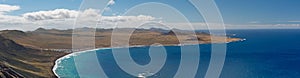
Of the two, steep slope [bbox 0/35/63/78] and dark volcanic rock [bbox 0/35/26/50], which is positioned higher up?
dark volcanic rock [bbox 0/35/26/50]

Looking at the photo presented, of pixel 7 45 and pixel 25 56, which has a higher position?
pixel 7 45

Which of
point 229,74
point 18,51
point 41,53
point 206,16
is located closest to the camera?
point 206,16

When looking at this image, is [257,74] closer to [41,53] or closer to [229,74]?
[229,74]

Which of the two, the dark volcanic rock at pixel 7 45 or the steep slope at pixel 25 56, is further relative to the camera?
the dark volcanic rock at pixel 7 45

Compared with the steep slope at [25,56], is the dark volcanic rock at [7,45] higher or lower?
higher

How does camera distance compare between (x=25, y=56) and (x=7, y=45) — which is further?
(x=7, y=45)

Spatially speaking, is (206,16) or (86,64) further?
(86,64)

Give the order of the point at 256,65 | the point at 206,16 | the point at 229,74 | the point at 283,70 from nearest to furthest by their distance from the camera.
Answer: the point at 206,16
the point at 229,74
the point at 283,70
the point at 256,65

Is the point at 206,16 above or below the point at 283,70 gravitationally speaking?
above

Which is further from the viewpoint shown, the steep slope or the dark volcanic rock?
the dark volcanic rock

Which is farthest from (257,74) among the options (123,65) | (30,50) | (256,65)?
(30,50)
